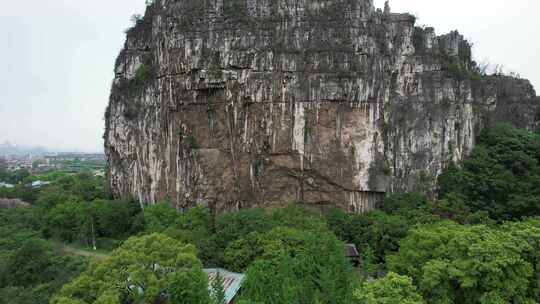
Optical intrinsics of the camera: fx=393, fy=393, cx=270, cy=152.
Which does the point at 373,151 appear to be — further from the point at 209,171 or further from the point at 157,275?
the point at 157,275

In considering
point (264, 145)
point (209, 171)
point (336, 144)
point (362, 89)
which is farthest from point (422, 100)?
point (209, 171)

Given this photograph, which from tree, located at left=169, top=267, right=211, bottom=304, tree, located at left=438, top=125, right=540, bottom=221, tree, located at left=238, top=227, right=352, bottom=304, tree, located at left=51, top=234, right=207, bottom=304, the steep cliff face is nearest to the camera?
tree, located at left=51, top=234, right=207, bottom=304

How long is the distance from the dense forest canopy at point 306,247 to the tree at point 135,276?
0.13 feet

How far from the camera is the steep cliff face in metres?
26.9

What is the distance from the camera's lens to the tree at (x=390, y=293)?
12281 millimetres

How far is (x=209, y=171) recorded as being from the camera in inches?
1086

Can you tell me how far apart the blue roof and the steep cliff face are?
868cm

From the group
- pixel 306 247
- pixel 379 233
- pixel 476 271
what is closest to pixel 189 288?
pixel 306 247

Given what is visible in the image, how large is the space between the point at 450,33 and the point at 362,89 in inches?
413

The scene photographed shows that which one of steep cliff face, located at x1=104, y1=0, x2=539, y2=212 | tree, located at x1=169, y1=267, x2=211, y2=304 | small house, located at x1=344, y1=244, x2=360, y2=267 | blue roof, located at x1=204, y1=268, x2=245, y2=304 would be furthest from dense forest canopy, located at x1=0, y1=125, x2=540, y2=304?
steep cliff face, located at x1=104, y1=0, x2=539, y2=212

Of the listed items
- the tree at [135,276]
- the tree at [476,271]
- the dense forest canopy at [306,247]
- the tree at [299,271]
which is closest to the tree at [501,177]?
the dense forest canopy at [306,247]

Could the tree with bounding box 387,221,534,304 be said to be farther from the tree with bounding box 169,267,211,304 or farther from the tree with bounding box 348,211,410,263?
the tree with bounding box 169,267,211,304

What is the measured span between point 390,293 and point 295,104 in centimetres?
1642

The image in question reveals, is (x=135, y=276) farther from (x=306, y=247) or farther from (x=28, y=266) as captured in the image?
→ (x=28, y=266)
